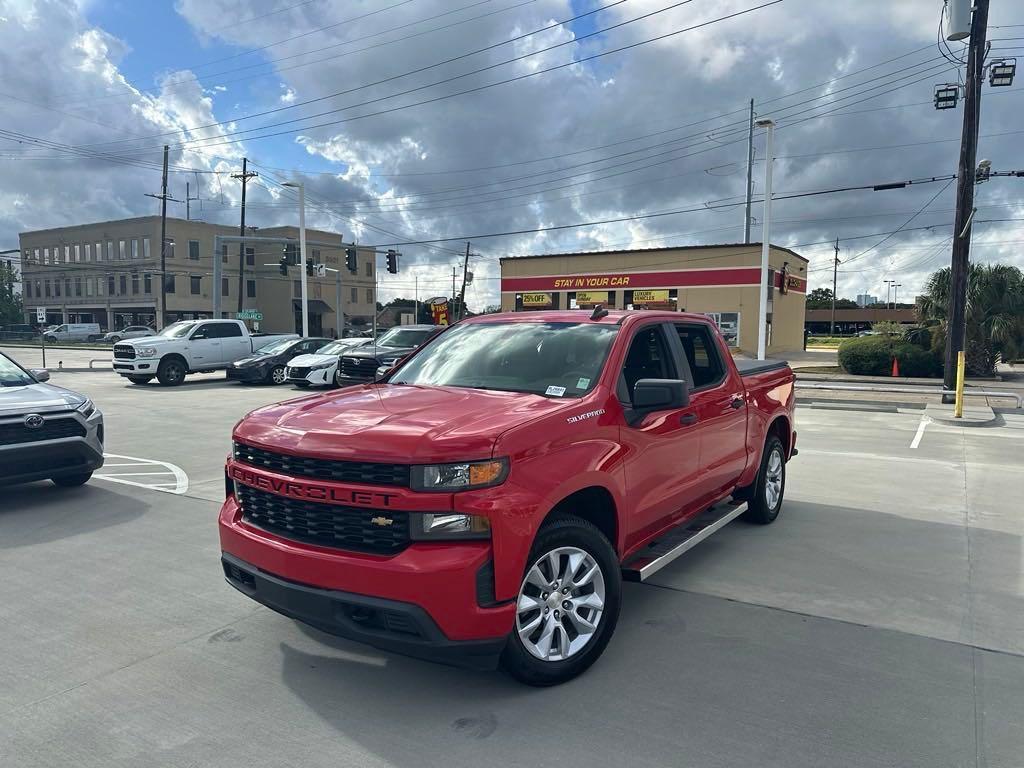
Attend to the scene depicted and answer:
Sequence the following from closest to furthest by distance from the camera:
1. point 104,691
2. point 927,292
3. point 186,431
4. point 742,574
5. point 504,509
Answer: point 504,509
point 104,691
point 742,574
point 186,431
point 927,292

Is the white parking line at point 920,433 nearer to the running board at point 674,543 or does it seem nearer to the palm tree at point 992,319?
the running board at point 674,543

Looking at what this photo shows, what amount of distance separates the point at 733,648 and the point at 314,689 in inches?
87.0

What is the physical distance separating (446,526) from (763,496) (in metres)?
4.01

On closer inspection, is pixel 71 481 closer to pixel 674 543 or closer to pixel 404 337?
pixel 674 543

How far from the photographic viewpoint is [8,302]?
268 feet

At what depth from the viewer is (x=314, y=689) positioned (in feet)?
11.4

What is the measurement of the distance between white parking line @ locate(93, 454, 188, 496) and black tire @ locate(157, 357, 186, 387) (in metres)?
12.3

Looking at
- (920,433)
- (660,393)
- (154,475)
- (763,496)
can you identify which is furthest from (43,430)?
(920,433)

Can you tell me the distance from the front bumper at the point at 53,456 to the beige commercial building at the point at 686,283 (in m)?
31.8

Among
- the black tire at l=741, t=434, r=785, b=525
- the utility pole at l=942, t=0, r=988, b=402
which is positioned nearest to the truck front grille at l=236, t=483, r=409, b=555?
the black tire at l=741, t=434, r=785, b=525

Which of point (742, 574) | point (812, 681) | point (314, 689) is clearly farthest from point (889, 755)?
point (314, 689)

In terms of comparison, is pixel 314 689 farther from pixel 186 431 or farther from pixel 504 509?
pixel 186 431

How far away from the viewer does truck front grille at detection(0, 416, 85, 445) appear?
6.46m

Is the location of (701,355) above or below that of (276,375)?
above
